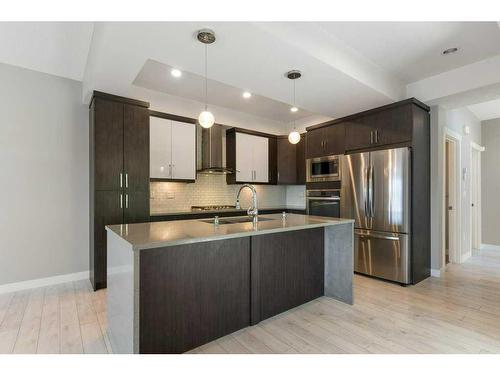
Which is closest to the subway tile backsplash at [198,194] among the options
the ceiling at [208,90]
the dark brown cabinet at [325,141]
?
the ceiling at [208,90]

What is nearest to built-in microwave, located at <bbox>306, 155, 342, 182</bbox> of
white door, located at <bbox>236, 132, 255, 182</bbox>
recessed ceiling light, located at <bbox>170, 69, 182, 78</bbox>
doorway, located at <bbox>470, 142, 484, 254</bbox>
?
white door, located at <bbox>236, 132, 255, 182</bbox>

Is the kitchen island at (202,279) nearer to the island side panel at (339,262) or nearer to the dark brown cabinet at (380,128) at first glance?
the island side panel at (339,262)

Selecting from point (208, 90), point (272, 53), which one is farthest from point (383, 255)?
point (208, 90)

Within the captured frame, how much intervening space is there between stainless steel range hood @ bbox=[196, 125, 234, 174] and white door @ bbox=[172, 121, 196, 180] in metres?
0.18

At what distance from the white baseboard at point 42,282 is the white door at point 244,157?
2.87 meters

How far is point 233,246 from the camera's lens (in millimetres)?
2217

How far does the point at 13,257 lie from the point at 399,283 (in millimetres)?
4910

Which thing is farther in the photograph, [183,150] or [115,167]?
[183,150]

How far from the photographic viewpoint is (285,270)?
2613 mm

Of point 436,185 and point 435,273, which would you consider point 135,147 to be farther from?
point 435,273

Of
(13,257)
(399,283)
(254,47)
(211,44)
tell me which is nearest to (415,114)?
(399,283)

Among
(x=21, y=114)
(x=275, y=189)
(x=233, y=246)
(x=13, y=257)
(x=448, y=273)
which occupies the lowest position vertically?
(x=448, y=273)

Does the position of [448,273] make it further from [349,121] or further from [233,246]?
[233,246]

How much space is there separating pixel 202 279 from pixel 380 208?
2.76 metres
